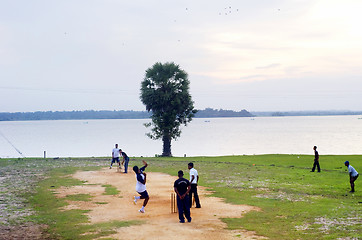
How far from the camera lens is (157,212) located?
861 inches

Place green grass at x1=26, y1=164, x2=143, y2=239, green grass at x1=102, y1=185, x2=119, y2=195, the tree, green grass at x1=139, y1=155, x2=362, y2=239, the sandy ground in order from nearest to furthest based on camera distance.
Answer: the sandy ground → green grass at x1=26, y1=164, x2=143, y2=239 → green grass at x1=139, y1=155, x2=362, y2=239 → green grass at x1=102, y1=185, x2=119, y2=195 → the tree

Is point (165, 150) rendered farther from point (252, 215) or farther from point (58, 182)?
point (252, 215)

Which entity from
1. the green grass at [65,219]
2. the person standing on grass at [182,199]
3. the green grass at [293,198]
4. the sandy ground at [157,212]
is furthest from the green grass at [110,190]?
the person standing on grass at [182,199]

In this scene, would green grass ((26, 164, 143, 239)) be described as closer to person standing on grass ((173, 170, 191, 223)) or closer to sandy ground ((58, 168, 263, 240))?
sandy ground ((58, 168, 263, 240))

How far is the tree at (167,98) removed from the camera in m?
68.8

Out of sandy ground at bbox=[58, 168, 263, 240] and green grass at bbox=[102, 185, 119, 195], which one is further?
green grass at bbox=[102, 185, 119, 195]

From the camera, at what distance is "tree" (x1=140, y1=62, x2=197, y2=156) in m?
68.8

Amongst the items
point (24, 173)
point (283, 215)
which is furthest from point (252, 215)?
point (24, 173)

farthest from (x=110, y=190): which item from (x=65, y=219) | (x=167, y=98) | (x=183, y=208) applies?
(x=167, y=98)

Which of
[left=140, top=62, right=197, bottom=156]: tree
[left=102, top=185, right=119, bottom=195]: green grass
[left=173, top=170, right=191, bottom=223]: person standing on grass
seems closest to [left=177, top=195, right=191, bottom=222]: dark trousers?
[left=173, top=170, right=191, bottom=223]: person standing on grass

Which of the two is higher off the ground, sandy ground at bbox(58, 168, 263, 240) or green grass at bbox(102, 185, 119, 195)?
sandy ground at bbox(58, 168, 263, 240)

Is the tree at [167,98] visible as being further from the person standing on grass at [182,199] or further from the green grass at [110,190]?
the person standing on grass at [182,199]

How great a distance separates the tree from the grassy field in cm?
2654

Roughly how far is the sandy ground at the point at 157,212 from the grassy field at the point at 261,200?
85 centimetres
